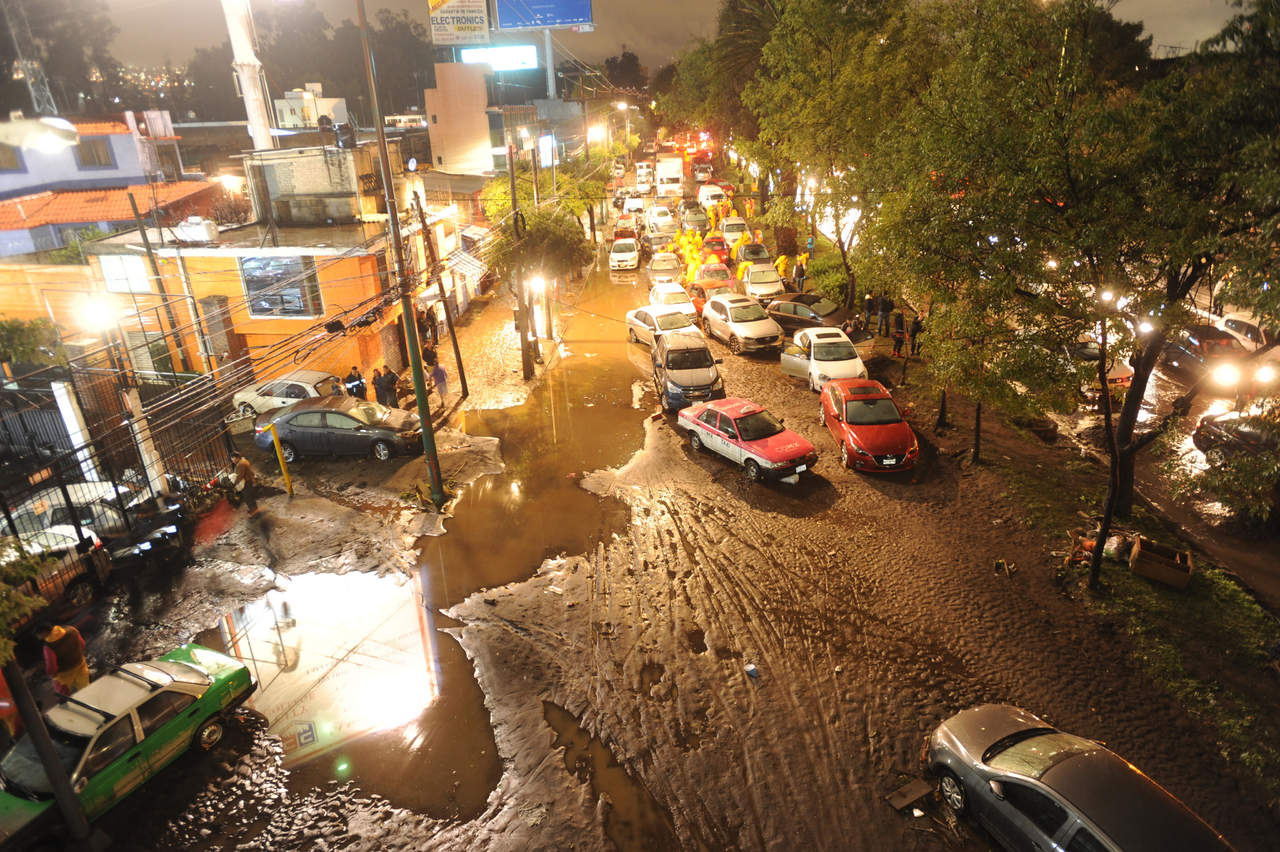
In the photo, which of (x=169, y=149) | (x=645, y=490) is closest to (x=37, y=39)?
(x=169, y=149)

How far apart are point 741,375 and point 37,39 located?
70911 mm

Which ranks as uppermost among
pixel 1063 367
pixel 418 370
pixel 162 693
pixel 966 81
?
→ pixel 966 81

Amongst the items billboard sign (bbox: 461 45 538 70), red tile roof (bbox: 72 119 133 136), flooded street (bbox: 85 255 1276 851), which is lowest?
flooded street (bbox: 85 255 1276 851)

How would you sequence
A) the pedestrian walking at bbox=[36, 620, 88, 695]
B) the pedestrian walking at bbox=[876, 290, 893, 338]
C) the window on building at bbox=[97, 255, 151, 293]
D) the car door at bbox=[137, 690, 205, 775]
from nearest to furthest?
1. the car door at bbox=[137, 690, 205, 775]
2. the pedestrian walking at bbox=[36, 620, 88, 695]
3. the window on building at bbox=[97, 255, 151, 293]
4. the pedestrian walking at bbox=[876, 290, 893, 338]

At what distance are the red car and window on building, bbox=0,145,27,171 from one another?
3835 centimetres

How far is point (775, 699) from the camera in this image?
344 inches

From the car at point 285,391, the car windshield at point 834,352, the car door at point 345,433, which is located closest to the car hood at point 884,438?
the car windshield at point 834,352

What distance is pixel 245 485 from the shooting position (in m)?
14.4

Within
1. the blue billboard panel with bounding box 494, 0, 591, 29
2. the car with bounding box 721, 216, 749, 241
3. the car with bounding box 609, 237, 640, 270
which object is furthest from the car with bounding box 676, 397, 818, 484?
the blue billboard panel with bounding box 494, 0, 591, 29

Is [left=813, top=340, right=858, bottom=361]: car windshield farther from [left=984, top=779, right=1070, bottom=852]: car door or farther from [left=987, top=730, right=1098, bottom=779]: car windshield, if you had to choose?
[left=984, top=779, right=1070, bottom=852]: car door

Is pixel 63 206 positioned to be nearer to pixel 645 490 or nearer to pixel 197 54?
pixel 645 490

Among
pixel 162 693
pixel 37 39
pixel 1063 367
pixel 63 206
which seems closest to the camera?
pixel 162 693

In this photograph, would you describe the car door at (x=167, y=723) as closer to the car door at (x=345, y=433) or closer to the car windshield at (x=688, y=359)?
the car door at (x=345, y=433)

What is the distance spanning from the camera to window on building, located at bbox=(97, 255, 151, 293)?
69.0 ft
